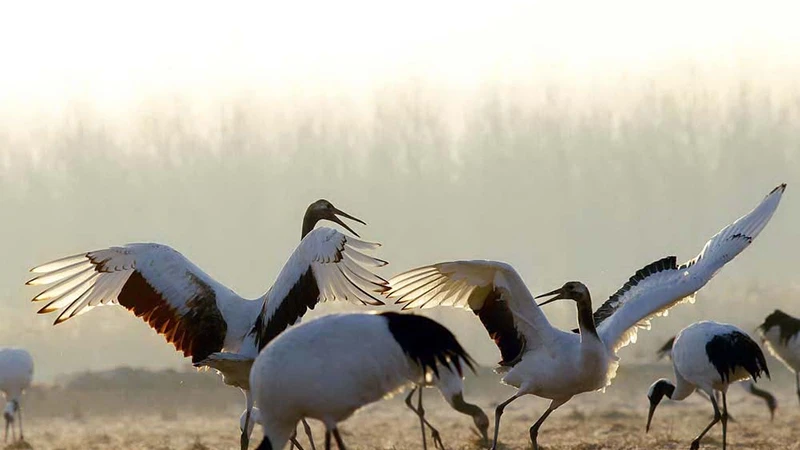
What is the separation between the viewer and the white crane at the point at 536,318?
1323 centimetres

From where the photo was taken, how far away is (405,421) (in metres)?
30.1

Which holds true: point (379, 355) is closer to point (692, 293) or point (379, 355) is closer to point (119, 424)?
point (692, 293)

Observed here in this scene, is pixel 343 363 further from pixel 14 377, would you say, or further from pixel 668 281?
pixel 14 377

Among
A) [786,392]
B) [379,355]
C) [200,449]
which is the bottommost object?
[786,392]

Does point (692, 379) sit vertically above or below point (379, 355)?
below

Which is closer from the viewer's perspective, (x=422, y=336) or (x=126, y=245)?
(x=422, y=336)

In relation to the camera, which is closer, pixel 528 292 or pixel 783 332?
pixel 528 292

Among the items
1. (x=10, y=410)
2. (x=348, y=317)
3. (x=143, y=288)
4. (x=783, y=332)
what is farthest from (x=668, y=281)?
(x=10, y=410)

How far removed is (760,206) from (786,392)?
27321 mm

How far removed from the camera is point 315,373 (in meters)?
10.3

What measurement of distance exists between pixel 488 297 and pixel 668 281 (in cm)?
219

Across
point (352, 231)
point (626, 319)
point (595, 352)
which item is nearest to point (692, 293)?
point (626, 319)

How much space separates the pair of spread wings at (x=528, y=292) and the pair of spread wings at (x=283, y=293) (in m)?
0.01

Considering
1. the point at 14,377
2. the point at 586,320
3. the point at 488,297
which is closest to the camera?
the point at 586,320
